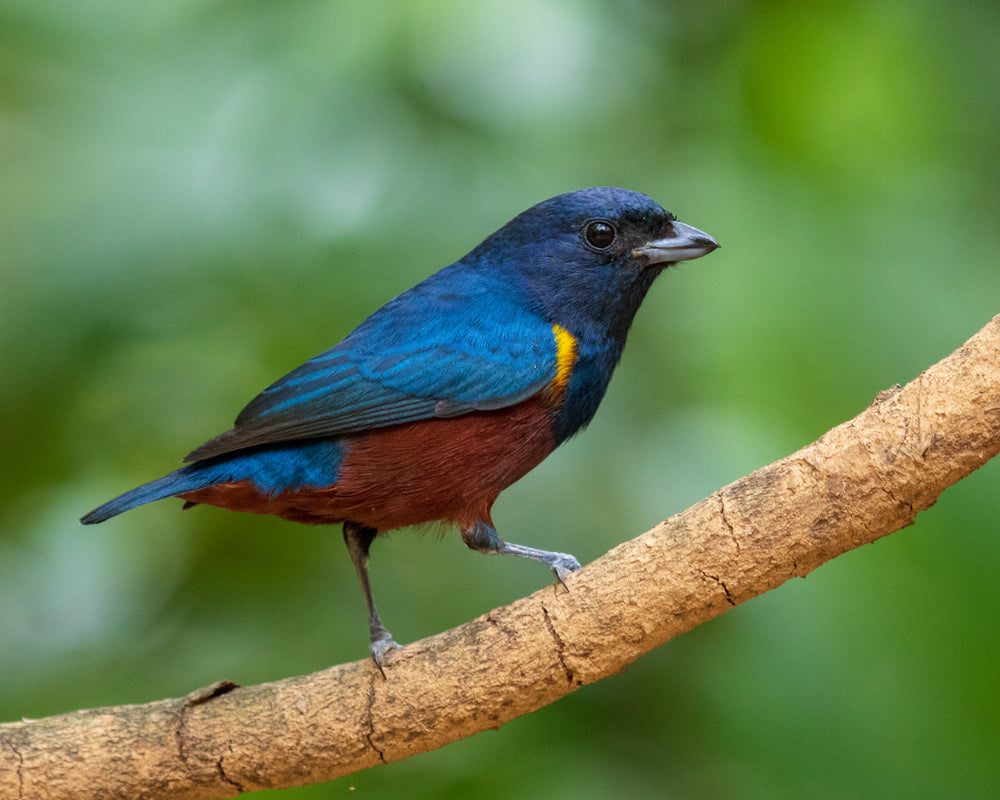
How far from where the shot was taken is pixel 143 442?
399cm

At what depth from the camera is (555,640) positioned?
2734mm

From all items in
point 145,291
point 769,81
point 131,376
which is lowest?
point 131,376

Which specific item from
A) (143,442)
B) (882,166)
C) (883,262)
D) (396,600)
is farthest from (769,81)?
(143,442)

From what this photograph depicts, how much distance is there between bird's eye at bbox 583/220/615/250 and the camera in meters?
3.54

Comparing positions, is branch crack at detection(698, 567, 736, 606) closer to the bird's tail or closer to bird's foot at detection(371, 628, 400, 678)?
bird's foot at detection(371, 628, 400, 678)

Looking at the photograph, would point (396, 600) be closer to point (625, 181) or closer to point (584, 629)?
point (584, 629)

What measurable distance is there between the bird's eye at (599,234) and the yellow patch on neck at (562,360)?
319mm

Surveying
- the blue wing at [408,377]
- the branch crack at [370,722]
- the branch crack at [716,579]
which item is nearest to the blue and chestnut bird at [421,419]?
the blue wing at [408,377]

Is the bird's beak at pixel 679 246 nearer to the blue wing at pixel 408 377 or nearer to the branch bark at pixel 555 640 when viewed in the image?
the blue wing at pixel 408 377

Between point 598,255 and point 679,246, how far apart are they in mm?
245

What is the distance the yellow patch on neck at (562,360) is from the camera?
3227 mm

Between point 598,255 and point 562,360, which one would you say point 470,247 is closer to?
point 598,255

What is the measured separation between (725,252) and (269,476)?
1.79 m

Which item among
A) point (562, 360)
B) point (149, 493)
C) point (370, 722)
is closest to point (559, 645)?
point (370, 722)
